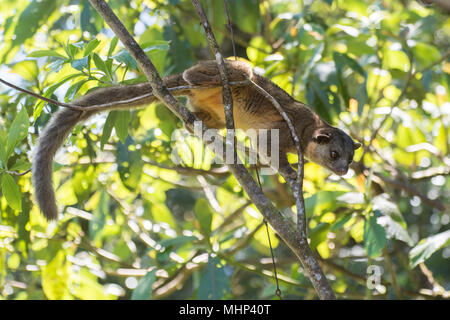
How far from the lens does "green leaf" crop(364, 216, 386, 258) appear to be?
3693mm

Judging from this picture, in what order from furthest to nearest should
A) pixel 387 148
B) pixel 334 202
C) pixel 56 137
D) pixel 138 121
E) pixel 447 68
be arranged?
pixel 387 148, pixel 447 68, pixel 138 121, pixel 334 202, pixel 56 137

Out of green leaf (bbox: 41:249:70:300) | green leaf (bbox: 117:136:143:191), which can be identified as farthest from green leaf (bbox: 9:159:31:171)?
green leaf (bbox: 41:249:70:300)

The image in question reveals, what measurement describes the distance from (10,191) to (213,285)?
63.8 inches

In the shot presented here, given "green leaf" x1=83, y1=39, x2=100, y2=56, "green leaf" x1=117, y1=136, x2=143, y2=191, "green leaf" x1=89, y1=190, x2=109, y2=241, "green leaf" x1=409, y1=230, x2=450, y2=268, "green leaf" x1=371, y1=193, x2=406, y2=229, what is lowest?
"green leaf" x1=409, y1=230, x2=450, y2=268

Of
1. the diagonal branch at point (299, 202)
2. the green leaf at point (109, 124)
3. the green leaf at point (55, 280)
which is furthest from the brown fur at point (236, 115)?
the green leaf at point (55, 280)

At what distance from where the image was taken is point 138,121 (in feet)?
16.1

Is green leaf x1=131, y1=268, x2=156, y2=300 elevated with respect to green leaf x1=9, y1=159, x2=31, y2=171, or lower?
lower

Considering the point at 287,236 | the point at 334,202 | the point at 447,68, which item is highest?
the point at 447,68

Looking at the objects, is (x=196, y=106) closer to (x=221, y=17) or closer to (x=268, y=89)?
(x=268, y=89)

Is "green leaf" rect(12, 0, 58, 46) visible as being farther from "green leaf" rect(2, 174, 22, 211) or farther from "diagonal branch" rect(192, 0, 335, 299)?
"diagonal branch" rect(192, 0, 335, 299)

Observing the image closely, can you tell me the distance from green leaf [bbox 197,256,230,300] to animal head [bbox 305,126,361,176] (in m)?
1.29

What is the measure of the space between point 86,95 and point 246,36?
11.3 ft

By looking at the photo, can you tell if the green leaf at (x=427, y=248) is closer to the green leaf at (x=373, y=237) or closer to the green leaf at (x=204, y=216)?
the green leaf at (x=373, y=237)
